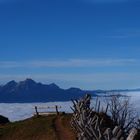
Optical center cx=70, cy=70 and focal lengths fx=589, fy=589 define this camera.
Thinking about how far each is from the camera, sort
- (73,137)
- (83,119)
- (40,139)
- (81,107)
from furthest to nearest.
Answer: (40,139)
(73,137)
(81,107)
(83,119)

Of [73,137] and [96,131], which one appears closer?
[96,131]

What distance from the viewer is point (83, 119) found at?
46.8m

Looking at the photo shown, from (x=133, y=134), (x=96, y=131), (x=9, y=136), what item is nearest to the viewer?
(x=133, y=134)

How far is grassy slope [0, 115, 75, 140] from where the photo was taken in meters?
84.9

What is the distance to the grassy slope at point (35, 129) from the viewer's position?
84900 mm

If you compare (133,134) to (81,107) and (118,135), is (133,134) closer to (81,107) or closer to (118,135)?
(118,135)

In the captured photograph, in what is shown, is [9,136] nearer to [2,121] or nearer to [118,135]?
[2,121]

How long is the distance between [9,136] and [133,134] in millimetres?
66184

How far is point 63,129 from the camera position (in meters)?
84.6

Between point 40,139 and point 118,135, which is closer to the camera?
point 118,135

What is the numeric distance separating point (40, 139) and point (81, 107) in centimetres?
1853

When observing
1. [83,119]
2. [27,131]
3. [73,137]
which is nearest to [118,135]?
[83,119]

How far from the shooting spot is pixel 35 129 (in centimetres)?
8981

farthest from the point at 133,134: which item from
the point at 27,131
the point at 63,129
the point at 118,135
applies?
the point at 27,131
